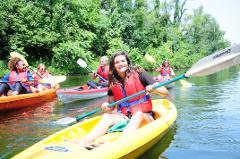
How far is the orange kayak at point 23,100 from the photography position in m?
6.19

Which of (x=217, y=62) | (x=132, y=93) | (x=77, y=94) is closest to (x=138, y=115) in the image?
(x=132, y=93)

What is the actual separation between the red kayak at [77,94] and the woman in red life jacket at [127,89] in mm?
3669

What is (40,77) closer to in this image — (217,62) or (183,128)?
(183,128)

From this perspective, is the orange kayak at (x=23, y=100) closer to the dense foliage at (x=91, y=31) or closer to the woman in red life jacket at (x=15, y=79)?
the woman in red life jacket at (x=15, y=79)

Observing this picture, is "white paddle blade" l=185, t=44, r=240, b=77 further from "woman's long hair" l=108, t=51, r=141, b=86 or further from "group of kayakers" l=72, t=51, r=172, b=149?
"woman's long hair" l=108, t=51, r=141, b=86

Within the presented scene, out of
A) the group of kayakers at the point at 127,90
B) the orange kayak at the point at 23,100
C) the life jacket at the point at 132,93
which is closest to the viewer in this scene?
the group of kayakers at the point at 127,90

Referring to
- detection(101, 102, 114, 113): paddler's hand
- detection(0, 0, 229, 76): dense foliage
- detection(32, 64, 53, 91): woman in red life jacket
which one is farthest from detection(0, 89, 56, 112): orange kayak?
detection(0, 0, 229, 76): dense foliage

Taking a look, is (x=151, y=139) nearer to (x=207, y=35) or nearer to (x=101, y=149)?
(x=101, y=149)

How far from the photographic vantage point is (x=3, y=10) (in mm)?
17719

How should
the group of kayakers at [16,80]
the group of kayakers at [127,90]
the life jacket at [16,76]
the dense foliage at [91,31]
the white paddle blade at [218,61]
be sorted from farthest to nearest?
the dense foliage at [91,31], the life jacket at [16,76], the group of kayakers at [16,80], the group of kayakers at [127,90], the white paddle blade at [218,61]

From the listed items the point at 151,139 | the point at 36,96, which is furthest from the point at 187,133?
the point at 36,96

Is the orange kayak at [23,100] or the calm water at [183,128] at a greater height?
the orange kayak at [23,100]

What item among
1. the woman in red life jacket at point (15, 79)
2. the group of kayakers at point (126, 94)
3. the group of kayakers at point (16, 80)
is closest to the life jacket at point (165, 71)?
the group of kayakers at point (16, 80)

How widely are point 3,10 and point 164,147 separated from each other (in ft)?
52.8
